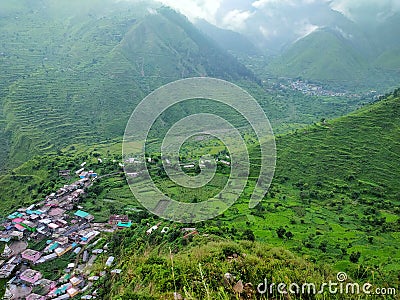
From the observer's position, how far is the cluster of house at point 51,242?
16016mm

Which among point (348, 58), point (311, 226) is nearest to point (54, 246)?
point (311, 226)

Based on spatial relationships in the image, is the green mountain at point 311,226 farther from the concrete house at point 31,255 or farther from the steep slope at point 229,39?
the steep slope at point 229,39

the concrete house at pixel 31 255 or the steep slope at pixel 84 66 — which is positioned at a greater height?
the steep slope at pixel 84 66

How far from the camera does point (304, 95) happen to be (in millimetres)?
85875

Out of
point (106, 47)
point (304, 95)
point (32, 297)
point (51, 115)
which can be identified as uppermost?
point (106, 47)

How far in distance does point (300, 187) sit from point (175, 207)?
10122 millimetres

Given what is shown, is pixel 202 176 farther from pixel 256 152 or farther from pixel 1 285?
pixel 1 285

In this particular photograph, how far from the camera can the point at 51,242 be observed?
1942 cm

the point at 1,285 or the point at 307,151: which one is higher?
the point at 307,151

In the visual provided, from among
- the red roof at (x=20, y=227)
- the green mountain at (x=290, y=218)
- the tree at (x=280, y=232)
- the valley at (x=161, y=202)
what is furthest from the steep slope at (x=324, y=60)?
the red roof at (x=20, y=227)

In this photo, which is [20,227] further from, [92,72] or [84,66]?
[84,66]

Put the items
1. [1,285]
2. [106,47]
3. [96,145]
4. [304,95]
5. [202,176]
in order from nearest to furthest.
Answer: [1,285] < [202,176] < [96,145] < [106,47] < [304,95]

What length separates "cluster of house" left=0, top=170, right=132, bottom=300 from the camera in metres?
16.0

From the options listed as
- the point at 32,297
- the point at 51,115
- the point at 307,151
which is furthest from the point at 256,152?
the point at 51,115
